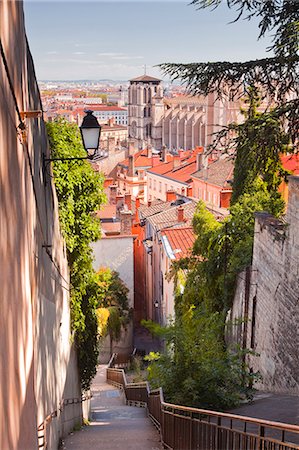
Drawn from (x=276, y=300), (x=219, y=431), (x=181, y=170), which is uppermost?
(x=181, y=170)

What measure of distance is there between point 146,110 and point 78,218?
140 meters

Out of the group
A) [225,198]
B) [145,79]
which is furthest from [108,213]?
[145,79]

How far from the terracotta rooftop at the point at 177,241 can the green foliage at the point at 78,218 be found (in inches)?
451

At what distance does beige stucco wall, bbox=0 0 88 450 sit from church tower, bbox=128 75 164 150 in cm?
13639

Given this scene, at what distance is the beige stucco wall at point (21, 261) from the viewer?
154 inches

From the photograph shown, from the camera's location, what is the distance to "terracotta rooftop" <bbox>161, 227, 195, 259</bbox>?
2552 cm

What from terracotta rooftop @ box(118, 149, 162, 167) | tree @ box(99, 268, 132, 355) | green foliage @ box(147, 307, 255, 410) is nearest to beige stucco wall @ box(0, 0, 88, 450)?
green foliage @ box(147, 307, 255, 410)

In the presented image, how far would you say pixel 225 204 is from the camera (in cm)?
3544

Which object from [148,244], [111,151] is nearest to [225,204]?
[148,244]

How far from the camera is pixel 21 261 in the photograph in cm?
478

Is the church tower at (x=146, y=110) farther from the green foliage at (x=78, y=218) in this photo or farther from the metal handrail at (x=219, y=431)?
the metal handrail at (x=219, y=431)

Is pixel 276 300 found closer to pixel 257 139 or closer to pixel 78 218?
pixel 78 218

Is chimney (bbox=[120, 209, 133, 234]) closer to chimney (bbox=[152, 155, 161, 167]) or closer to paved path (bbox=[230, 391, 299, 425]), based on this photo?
paved path (bbox=[230, 391, 299, 425])

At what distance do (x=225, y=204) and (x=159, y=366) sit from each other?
25.5 m
